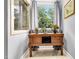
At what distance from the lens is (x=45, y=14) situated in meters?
6.19

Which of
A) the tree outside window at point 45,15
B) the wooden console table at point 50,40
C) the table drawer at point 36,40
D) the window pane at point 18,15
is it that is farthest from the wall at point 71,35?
the tree outside window at point 45,15

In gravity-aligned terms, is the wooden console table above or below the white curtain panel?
below

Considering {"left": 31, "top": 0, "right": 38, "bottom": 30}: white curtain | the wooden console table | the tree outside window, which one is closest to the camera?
→ the wooden console table

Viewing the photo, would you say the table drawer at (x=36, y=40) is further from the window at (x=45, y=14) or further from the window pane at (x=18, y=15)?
the window at (x=45, y=14)

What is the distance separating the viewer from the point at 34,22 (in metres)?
5.91

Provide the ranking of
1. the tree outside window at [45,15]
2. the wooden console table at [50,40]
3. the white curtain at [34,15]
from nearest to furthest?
the wooden console table at [50,40]
the white curtain at [34,15]
the tree outside window at [45,15]

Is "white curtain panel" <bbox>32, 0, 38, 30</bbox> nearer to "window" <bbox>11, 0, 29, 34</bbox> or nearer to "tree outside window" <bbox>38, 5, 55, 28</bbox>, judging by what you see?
"tree outside window" <bbox>38, 5, 55, 28</bbox>

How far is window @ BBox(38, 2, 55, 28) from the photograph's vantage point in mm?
6051

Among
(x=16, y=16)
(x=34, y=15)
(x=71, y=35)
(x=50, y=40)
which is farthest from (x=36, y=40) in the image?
(x=34, y=15)

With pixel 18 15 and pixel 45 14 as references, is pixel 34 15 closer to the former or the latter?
pixel 45 14

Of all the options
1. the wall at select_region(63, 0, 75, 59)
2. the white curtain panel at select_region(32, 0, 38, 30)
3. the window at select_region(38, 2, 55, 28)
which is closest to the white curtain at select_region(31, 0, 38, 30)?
the white curtain panel at select_region(32, 0, 38, 30)

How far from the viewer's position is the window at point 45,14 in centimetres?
605
